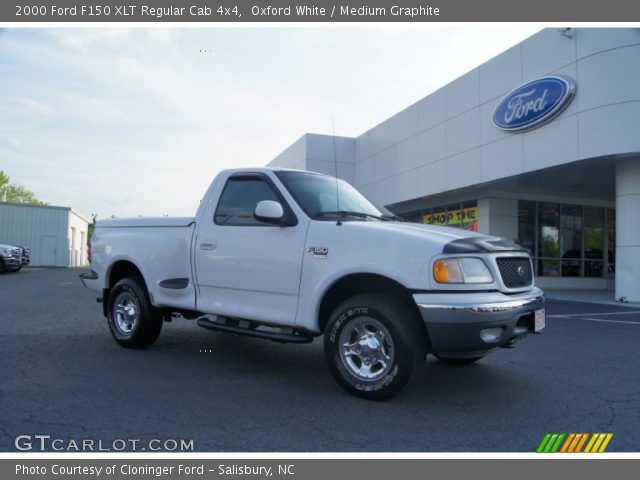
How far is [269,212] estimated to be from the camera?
4.62 metres

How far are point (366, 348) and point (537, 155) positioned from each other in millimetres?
12966

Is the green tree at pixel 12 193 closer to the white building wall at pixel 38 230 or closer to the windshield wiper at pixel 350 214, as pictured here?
the white building wall at pixel 38 230

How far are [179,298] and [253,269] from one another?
3.91 feet

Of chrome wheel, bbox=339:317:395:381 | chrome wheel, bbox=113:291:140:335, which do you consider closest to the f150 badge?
chrome wheel, bbox=339:317:395:381

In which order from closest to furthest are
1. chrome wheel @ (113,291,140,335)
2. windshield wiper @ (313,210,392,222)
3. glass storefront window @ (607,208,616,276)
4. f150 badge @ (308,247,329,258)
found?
1. f150 badge @ (308,247,329,258)
2. windshield wiper @ (313,210,392,222)
3. chrome wheel @ (113,291,140,335)
4. glass storefront window @ (607,208,616,276)

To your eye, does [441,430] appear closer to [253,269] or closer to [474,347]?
[474,347]

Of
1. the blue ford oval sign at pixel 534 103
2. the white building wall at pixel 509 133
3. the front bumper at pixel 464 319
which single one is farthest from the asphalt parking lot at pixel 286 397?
the blue ford oval sign at pixel 534 103

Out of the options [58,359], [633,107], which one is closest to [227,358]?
[58,359]

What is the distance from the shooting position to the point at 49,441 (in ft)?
10.7

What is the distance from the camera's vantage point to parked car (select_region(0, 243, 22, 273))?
22344 millimetres

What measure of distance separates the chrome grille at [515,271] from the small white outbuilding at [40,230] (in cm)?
3876

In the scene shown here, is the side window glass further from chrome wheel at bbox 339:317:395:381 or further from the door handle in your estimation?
chrome wheel at bbox 339:317:395:381

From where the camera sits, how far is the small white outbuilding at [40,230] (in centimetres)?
3588

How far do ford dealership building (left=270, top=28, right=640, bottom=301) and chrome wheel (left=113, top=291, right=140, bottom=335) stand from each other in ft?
28.6
